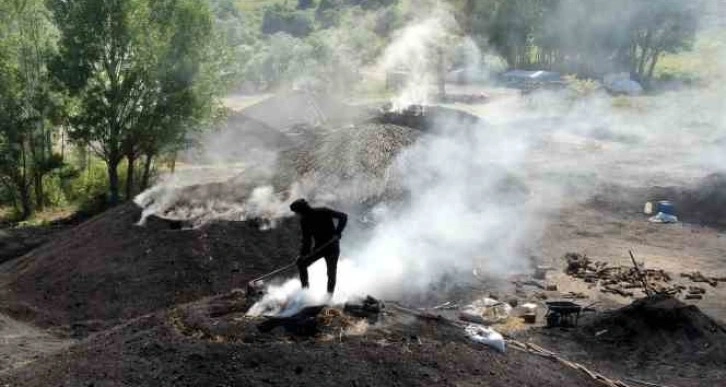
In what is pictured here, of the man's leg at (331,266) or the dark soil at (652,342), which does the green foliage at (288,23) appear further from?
the man's leg at (331,266)

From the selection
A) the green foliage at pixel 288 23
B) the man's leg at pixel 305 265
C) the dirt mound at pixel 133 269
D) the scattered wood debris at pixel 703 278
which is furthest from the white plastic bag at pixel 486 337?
the green foliage at pixel 288 23

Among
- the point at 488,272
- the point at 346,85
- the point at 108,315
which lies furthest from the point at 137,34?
the point at 346,85

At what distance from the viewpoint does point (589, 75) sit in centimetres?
5131

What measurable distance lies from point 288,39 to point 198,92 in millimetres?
35739

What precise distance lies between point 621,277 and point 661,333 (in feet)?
12.4

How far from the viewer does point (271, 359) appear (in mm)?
8070

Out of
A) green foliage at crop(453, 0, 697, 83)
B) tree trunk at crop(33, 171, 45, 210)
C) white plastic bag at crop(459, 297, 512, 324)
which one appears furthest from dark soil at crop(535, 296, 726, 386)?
green foliage at crop(453, 0, 697, 83)

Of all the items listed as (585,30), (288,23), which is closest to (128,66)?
(585,30)

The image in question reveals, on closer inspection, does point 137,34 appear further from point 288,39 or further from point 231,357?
point 288,39

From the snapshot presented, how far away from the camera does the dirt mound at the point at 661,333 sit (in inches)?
452

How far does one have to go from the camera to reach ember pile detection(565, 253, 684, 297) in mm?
14975

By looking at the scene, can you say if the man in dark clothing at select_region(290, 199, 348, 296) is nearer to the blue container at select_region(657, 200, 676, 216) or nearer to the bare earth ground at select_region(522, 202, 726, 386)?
the bare earth ground at select_region(522, 202, 726, 386)

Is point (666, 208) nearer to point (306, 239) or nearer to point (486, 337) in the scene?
point (486, 337)

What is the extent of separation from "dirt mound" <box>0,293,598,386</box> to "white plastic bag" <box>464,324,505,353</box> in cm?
15
